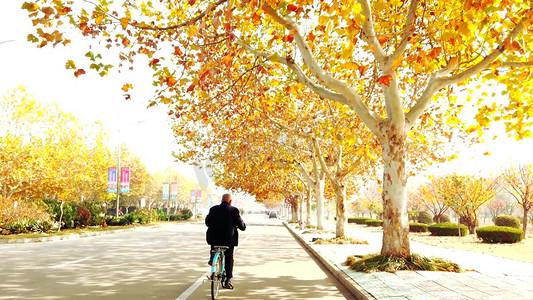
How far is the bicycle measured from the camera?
748 cm

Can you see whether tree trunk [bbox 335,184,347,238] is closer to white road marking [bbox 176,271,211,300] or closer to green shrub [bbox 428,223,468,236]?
green shrub [bbox 428,223,468,236]

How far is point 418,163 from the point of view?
22.1 meters

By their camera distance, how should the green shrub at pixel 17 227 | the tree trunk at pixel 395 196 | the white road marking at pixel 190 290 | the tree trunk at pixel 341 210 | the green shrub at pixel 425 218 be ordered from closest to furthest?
the white road marking at pixel 190 290 → the tree trunk at pixel 395 196 → the tree trunk at pixel 341 210 → the green shrub at pixel 17 227 → the green shrub at pixel 425 218

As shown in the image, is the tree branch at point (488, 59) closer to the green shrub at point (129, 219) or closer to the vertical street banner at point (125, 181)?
the vertical street banner at point (125, 181)

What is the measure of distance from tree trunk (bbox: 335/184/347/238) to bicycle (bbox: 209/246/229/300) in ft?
43.7

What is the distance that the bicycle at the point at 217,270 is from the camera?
748 centimetres

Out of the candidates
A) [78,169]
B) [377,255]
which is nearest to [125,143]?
[78,169]

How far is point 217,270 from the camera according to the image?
25.3ft

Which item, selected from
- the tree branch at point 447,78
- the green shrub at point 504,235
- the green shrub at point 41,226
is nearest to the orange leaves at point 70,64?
the tree branch at point 447,78

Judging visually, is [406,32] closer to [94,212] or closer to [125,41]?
[125,41]

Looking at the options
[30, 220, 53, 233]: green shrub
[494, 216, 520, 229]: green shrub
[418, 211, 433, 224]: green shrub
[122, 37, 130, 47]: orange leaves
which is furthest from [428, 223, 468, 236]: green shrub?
[122, 37, 130, 47]: orange leaves

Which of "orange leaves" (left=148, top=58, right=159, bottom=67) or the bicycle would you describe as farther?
"orange leaves" (left=148, top=58, right=159, bottom=67)

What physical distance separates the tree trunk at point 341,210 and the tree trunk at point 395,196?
395 inches

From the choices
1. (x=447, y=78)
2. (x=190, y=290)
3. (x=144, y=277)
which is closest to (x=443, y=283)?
(x=190, y=290)
